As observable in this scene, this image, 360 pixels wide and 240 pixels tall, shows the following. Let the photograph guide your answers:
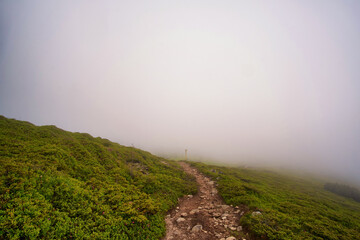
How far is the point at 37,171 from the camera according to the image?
10.4 m

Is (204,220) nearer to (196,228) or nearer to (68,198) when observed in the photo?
(196,228)

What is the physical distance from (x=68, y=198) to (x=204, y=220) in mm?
11254

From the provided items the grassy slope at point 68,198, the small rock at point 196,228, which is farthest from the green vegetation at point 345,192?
the grassy slope at point 68,198

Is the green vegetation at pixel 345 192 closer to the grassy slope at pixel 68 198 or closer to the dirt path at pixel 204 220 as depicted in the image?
the dirt path at pixel 204 220

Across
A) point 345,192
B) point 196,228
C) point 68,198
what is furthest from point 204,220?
point 345,192

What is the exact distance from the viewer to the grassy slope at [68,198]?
703 centimetres

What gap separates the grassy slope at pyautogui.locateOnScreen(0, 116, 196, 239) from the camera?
23.1 feet

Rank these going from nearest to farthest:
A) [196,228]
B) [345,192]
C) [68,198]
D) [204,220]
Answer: [68,198], [196,228], [204,220], [345,192]

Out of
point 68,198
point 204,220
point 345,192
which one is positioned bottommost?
point 345,192

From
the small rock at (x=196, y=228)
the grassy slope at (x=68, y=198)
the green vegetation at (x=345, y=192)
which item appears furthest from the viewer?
the green vegetation at (x=345, y=192)

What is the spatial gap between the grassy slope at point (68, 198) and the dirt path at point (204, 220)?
1.18 meters

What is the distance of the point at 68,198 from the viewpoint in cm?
967

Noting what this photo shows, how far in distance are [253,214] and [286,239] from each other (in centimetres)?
313

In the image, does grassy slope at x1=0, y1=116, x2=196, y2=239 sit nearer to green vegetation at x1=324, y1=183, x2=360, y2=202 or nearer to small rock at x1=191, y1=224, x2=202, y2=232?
small rock at x1=191, y1=224, x2=202, y2=232
